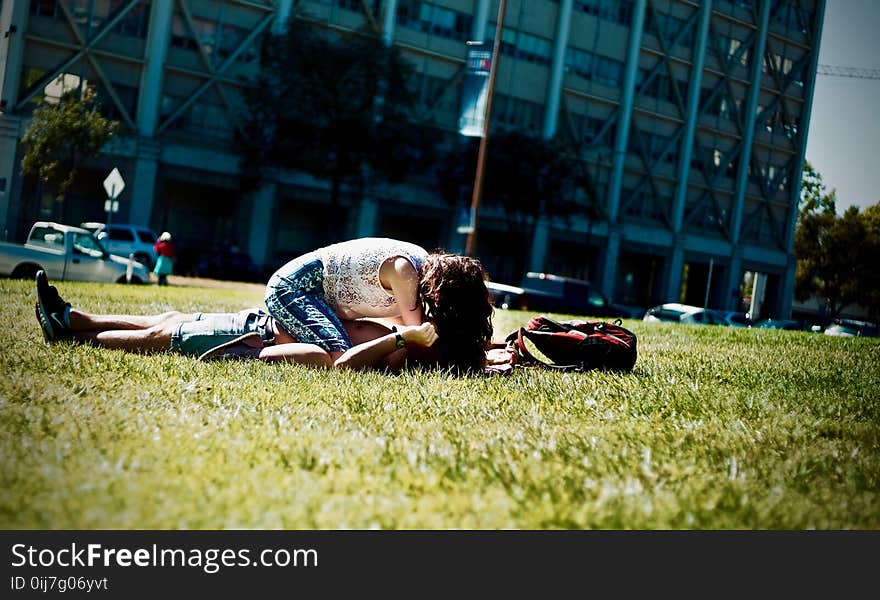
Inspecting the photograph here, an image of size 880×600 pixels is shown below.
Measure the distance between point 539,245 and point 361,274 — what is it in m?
37.0

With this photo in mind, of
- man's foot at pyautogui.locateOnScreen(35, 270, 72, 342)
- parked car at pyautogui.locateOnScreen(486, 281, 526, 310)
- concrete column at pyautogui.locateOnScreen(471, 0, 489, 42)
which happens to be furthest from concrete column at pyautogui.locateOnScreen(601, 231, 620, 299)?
man's foot at pyautogui.locateOnScreen(35, 270, 72, 342)

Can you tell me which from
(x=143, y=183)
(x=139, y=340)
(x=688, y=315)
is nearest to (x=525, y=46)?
(x=688, y=315)

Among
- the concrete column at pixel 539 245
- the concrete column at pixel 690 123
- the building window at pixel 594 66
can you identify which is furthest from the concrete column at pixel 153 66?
the concrete column at pixel 690 123

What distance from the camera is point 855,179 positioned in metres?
5.66

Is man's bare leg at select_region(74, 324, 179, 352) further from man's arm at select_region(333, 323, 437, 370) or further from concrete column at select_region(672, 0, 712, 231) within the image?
concrete column at select_region(672, 0, 712, 231)

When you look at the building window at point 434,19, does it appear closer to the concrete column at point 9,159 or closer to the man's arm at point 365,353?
the concrete column at point 9,159

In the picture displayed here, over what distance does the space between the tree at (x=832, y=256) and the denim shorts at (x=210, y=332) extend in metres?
4.00

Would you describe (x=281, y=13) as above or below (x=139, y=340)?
above

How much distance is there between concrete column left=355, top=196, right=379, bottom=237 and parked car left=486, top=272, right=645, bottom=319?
10599 mm

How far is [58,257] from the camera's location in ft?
51.9

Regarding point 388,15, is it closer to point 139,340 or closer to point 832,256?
point 832,256

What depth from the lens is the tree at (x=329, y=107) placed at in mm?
31969

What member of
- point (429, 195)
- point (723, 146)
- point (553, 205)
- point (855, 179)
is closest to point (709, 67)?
point (723, 146)

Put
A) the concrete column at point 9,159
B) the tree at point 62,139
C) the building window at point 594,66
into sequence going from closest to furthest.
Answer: the concrete column at point 9,159 → the tree at point 62,139 → the building window at point 594,66
